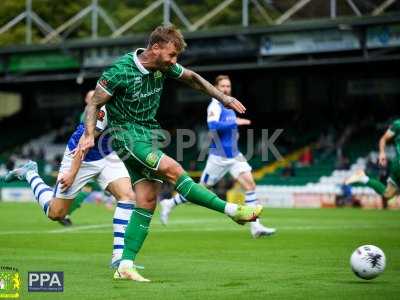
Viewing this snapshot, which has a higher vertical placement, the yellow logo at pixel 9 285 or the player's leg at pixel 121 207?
the player's leg at pixel 121 207

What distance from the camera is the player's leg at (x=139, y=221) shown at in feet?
29.6

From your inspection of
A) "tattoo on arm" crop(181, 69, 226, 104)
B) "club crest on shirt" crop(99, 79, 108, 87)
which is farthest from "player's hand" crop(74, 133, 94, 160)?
"tattoo on arm" crop(181, 69, 226, 104)

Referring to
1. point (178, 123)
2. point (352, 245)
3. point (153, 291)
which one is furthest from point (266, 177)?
point (153, 291)

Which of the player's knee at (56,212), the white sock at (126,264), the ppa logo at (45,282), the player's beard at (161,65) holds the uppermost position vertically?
the player's beard at (161,65)

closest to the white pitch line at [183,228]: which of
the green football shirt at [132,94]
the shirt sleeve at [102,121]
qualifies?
the shirt sleeve at [102,121]

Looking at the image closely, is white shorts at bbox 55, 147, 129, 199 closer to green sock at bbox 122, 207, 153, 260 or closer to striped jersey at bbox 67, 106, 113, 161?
striped jersey at bbox 67, 106, 113, 161

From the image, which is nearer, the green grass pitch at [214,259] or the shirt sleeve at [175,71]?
the green grass pitch at [214,259]

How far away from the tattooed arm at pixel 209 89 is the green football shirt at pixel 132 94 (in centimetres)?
37

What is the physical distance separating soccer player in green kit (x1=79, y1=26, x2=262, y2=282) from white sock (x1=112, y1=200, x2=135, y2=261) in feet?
3.81

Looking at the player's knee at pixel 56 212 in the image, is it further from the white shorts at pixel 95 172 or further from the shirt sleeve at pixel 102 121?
the shirt sleeve at pixel 102 121

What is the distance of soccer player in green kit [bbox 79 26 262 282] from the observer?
341 inches

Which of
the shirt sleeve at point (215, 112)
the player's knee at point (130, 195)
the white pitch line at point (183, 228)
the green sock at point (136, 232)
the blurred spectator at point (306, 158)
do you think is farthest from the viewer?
the blurred spectator at point (306, 158)

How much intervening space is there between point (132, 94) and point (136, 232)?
1356 mm

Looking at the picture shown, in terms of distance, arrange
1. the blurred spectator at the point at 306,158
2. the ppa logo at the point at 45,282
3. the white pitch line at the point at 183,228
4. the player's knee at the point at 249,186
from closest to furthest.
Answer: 1. the ppa logo at the point at 45,282
2. the player's knee at the point at 249,186
3. the white pitch line at the point at 183,228
4. the blurred spectator at the point at 306,158
